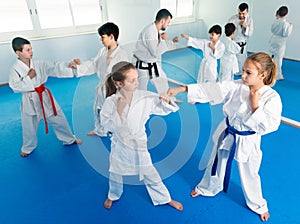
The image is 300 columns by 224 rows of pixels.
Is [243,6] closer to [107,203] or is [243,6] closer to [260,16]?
[260,16]

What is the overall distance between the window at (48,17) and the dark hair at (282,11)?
178 inches

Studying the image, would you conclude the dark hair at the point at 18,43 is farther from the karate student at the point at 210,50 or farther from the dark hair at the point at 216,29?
the dark hair at the point at 216,29

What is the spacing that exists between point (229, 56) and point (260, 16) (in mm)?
768

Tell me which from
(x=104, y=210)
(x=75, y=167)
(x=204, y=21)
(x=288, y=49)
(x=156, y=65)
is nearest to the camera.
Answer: (x=104, y=210)

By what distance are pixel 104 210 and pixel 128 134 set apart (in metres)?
0.81

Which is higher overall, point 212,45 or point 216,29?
point 216,29

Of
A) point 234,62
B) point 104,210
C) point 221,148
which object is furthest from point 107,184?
point 234,62

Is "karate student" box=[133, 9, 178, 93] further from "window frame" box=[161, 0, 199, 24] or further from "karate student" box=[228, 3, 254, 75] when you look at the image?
"karate student" box=[228, 3, 254, 75]

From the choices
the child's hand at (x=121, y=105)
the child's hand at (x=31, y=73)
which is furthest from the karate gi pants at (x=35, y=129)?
the child's hand at (x=121, y=105)

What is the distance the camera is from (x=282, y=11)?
115 inches

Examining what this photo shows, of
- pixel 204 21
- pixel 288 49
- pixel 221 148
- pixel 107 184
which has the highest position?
pixel 204 21

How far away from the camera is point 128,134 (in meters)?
1.75

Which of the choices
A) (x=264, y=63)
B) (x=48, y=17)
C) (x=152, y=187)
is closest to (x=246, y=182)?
(x=152, y=187)

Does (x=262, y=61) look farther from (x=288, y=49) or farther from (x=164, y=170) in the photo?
(x=288, y=49)
